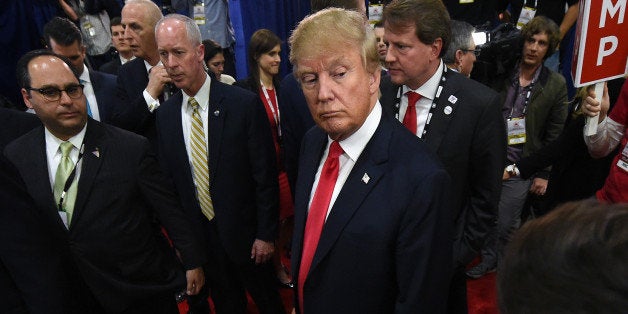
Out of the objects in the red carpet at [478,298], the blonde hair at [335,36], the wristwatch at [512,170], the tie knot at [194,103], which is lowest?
the red carpet at [478,298]

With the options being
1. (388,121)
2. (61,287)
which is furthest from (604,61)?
(61,287)

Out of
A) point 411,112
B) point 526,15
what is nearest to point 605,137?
point 411,112

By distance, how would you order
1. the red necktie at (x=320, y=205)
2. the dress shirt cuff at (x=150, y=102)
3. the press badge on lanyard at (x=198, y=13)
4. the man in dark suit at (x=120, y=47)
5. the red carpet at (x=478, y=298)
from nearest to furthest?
the red necktie at (x=320, y=205)
the dress shirt cuff at (x=150, y=102)
the red carpet at (x=478, y=298)
the man in dark suit at (x=120, y=47)
the press badge on lanyard at (x=198, y=13)

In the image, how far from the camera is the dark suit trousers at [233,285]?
2.71 metres

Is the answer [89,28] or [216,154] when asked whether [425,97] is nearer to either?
[216,154]

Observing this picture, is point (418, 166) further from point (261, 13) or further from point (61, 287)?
point (261, 13)

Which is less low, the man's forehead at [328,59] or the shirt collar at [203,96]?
the man's forehead at [328,59]

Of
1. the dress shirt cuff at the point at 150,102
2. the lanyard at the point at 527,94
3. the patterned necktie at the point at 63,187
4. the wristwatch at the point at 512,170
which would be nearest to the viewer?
the patterned necktie at the point at 63,187

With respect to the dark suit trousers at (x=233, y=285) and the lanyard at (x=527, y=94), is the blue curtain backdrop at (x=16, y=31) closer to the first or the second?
the dark suit trousers at (x=233, y=285)

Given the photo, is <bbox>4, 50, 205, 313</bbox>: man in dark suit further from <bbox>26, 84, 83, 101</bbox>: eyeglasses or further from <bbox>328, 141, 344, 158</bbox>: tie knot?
<bbox>328, 141, 344, 158</bbox>: tie knot

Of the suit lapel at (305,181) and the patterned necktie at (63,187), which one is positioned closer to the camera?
the suit lapel at (305,181)

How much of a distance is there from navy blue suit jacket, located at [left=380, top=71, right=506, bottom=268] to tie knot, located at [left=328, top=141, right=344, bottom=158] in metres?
0.47

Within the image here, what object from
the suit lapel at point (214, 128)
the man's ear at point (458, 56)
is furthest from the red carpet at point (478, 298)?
the man's ear at point (458, 56)

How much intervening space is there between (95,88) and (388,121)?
8.03 ft
